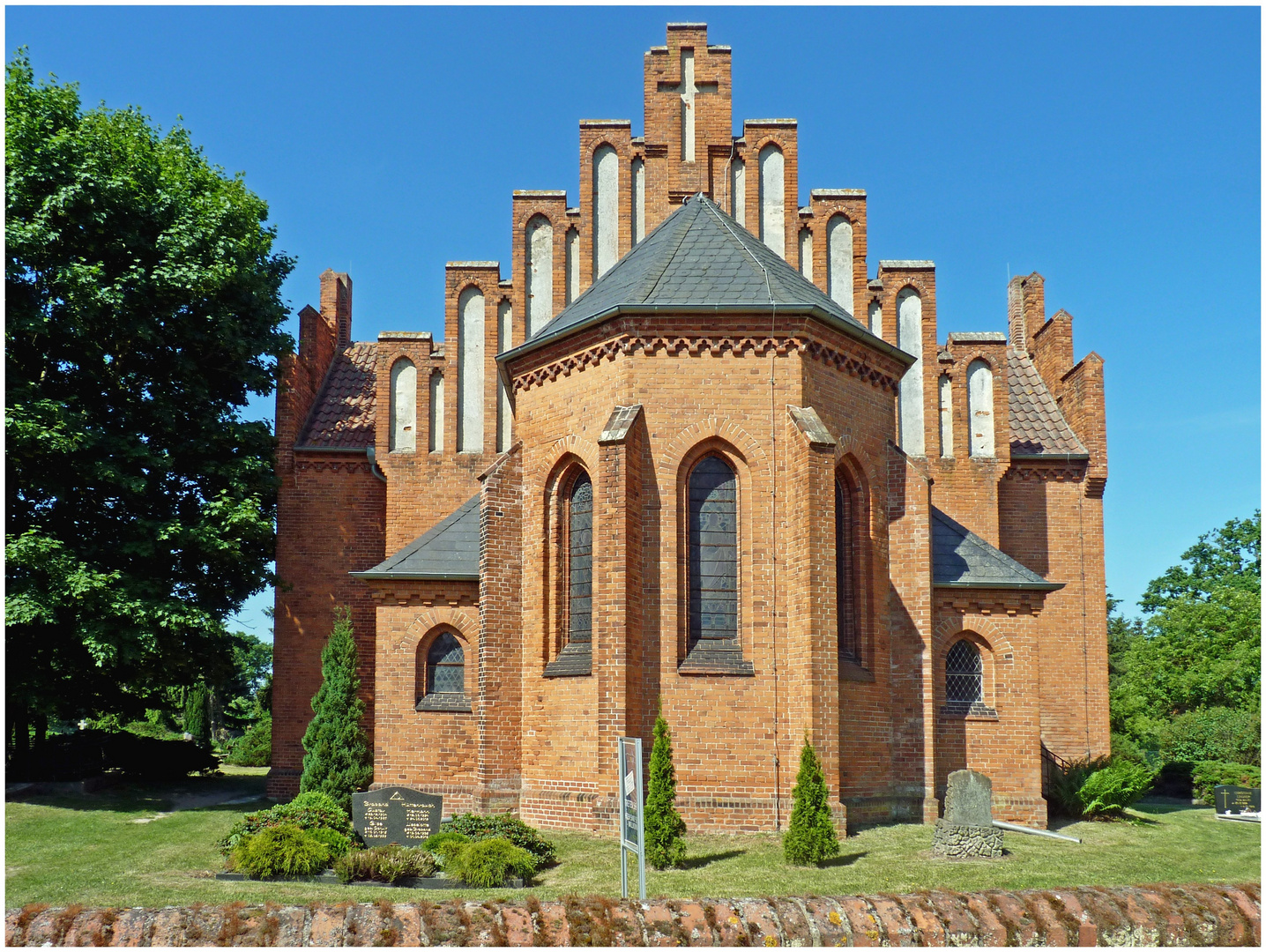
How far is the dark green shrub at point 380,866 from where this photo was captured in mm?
12742

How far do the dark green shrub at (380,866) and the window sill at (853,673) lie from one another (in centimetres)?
729

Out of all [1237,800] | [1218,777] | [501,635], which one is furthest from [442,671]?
[1218,777]

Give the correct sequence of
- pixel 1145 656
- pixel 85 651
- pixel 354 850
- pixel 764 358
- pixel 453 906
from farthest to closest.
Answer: pixel 1145 656, pixel 85 651, pixel 764 358, pixel 354 850, pixel 453 906

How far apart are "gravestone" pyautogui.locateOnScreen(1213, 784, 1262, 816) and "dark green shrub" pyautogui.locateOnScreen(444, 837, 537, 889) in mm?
16182

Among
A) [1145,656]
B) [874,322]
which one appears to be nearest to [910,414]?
[874,322]

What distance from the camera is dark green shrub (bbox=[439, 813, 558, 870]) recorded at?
14078mm

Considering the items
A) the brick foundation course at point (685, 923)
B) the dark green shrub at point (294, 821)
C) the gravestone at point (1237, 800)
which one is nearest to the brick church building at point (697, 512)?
the gravestone at point (1237, 800)

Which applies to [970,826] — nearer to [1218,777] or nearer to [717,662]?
[717,662]

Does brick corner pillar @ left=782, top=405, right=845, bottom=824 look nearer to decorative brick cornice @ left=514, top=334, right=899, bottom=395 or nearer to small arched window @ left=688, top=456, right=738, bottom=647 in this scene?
small arched window @ left=688, top=456, right=738, bottom=647

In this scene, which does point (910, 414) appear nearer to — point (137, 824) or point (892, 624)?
point (892, 624)

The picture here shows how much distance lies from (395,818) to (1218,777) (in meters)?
19.2

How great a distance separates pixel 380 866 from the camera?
12.8 meters

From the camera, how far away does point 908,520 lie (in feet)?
60.8

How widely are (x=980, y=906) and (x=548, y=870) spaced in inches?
255
